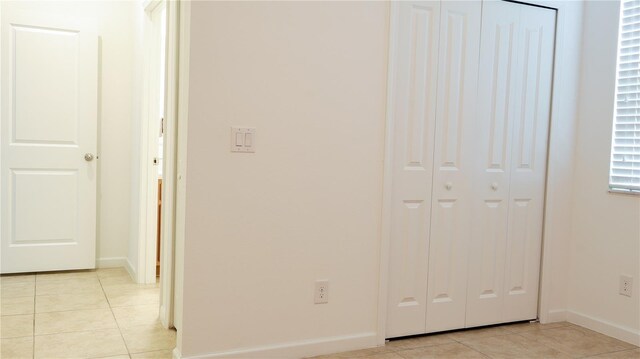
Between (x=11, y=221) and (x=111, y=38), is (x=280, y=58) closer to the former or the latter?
(x=111, y=38)

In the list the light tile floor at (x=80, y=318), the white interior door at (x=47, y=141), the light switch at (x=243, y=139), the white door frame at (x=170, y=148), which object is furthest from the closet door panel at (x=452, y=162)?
the white interior door at (x=47, y=141)

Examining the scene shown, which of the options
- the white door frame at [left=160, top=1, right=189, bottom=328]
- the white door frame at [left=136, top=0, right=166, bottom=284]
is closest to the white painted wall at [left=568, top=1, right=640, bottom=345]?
the white door frame at [left=160, top=1, right=189, bottom=328]

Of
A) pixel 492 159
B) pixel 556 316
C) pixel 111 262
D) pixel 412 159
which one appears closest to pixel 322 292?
pixel 412 159

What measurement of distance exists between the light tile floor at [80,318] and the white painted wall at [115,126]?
1.29 ft

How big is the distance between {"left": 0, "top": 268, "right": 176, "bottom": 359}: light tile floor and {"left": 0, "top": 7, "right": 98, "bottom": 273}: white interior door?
222 millimetres

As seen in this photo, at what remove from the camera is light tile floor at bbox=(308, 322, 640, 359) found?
9.32ft

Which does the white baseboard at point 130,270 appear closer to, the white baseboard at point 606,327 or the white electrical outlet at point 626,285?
the white baseboard at point 606,327

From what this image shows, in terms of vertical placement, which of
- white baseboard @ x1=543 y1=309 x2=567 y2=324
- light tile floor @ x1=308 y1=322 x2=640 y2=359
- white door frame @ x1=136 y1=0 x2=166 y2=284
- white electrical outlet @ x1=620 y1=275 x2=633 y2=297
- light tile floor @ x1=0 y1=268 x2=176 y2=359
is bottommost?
light tile floor @ x1=308 y1=322 x2=640 y2=359

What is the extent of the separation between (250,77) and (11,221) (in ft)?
8.72

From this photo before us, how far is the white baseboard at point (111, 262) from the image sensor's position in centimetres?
446

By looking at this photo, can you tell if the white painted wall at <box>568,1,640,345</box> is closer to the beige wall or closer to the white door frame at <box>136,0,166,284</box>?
the beige wall

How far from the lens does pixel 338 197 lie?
9.11 ft

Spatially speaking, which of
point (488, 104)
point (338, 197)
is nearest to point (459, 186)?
point (488, 104)

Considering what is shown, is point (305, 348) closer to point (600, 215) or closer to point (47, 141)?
point (600, 215)
